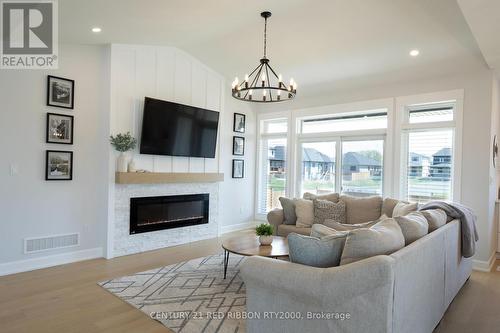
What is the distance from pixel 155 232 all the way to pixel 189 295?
2124 millimetres

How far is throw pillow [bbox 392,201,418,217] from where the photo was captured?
13.8 feet

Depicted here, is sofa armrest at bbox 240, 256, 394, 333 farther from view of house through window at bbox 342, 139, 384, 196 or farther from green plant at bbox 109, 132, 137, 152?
view of house through window at bbox 342, 139, 384, 196

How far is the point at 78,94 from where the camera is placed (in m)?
4.64

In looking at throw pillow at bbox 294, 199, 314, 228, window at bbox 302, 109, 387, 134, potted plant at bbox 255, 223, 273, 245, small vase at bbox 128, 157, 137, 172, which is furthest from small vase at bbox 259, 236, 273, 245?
window at bbox 302, 109, 387, 134

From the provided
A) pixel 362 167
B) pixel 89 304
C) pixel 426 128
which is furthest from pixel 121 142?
pixel 426 128

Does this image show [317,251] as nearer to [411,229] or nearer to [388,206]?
[411,229]

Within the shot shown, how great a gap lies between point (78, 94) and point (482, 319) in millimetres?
5430

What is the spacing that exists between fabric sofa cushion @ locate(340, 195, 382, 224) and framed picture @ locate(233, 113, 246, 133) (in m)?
2.93

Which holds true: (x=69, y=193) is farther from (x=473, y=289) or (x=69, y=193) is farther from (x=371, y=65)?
(x=473, y=289)

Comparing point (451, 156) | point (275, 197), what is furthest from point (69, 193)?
point (451, 156)

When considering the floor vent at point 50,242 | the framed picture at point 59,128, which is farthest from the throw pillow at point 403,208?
the framed picture at point 59,128

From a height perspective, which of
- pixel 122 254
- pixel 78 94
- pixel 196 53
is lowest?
pixel 122 254

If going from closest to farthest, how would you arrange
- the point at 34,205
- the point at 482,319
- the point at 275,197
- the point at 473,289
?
1. the point at 482,319
2. the point at 473,289
3. the point at 34,205
4. the point at 275,197

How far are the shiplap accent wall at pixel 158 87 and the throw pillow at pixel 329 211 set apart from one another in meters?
2.22
